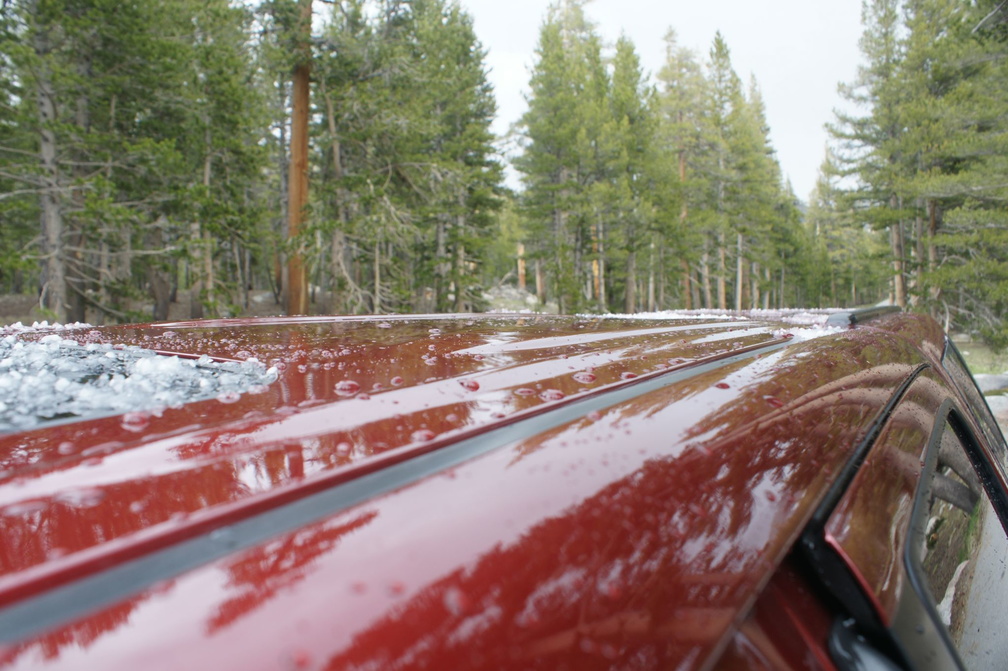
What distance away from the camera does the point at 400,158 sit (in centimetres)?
1584

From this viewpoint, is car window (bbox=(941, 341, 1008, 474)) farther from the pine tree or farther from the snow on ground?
the pine tree

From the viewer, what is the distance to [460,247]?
821 inches

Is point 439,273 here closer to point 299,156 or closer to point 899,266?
point 299,156

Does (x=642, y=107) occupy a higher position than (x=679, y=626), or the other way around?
(x=642, y=107)

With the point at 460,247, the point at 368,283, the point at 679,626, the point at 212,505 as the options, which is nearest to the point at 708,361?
the point at 679,626

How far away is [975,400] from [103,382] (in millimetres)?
3077

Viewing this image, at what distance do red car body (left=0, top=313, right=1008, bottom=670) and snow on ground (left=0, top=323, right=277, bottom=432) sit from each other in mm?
48

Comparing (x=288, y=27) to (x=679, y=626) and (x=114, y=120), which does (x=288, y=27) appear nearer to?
(x=114, y=120)

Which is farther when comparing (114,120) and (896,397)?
(114,120)

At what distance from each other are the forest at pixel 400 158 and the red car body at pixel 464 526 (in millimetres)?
11069

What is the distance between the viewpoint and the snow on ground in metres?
0.68

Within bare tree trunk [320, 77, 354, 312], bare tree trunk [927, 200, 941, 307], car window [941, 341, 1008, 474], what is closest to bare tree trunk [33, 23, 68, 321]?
bare tree trunk [320, 77, 354, 312]

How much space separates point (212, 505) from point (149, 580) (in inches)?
3.7

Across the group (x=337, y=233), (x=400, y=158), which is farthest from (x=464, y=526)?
(x=400, y=158)
